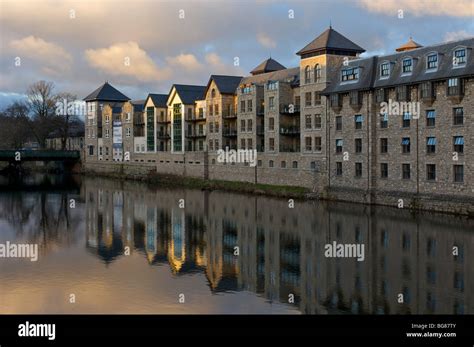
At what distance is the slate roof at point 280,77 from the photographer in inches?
2542

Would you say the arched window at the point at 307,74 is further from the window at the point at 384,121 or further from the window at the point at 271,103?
the window at the point at 384,121

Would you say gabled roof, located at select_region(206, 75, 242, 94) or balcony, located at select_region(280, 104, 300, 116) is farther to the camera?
gabled roof, located at select_region(206, 75, 242, 94)

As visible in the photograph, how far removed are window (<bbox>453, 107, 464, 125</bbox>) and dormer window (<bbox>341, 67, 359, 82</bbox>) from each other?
35.3 ft

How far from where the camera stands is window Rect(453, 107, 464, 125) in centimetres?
4135

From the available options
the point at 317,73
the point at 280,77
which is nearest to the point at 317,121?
the point at 317,73

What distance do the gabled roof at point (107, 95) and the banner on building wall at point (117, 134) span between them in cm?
869

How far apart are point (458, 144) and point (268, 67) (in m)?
41.5

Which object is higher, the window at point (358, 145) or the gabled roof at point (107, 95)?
the gabled roof at point (107, 95)

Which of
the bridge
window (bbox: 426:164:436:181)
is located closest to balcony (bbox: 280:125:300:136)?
window (bbox: 426:164:436:181)

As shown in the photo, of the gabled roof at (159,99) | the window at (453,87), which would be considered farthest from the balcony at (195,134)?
the window at (453,87)

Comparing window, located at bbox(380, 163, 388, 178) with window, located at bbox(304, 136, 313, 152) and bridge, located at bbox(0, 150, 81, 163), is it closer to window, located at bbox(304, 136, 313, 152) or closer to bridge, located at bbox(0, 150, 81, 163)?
window, located at bbox(304, 136, 313, 152)

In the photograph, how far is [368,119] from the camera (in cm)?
4891
